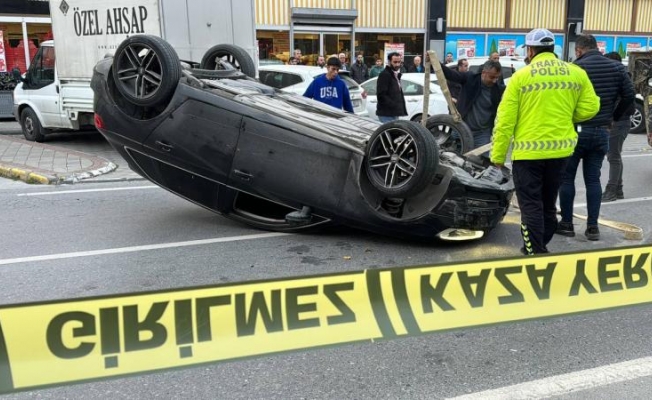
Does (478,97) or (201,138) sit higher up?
(478,97)

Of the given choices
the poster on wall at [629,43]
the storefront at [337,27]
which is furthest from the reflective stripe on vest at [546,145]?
the poster on wall at [629,43]

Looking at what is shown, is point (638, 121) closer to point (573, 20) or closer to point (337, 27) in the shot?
point (337, 27)

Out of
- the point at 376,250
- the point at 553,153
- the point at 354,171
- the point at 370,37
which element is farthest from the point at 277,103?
the point at 370,37

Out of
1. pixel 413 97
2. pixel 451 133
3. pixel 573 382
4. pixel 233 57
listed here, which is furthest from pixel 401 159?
pixel 413 97

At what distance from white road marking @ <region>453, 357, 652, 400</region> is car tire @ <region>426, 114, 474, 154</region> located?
302 centimetres

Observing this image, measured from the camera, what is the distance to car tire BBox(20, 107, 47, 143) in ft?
37.9

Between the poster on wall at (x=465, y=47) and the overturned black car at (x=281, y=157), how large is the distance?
17692mm

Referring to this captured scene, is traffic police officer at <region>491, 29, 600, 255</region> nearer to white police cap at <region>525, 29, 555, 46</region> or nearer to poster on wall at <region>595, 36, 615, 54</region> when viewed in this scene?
white police cap at <region>525, 29, 555, 46</region>

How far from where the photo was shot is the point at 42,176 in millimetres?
8133

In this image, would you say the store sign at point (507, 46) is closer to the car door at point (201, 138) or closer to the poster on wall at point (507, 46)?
the poster on wall at point (507, 46)

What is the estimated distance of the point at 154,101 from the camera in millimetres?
5168

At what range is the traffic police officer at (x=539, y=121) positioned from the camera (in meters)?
4.27

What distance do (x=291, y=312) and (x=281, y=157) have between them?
2.58m

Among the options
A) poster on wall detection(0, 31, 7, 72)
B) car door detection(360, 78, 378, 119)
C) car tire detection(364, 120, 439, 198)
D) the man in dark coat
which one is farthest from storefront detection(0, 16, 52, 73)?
car tire detection(364, 120, 439, 198)
